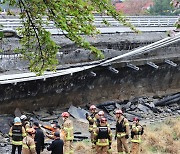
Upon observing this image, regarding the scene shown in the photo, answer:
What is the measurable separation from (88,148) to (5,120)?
4.98 meters

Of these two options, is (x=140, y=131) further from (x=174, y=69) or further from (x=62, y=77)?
(x=174, y=69)

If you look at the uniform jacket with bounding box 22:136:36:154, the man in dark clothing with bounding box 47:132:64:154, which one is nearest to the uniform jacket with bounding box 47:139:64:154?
the man in dark clothing with bounding box 47:132:64:154

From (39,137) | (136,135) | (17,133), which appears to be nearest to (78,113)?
(136,135)

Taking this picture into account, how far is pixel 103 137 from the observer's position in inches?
463

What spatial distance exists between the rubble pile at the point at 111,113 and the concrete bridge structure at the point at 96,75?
46cm

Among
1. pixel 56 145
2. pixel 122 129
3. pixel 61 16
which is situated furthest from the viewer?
pixel 122 129

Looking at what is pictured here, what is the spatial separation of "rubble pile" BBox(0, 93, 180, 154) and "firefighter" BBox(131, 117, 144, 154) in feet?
11.5

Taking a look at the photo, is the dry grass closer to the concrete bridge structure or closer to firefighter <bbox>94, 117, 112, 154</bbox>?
firefighter <bbox>94, 117, 112, 154</bbox>

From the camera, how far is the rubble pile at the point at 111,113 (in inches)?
655

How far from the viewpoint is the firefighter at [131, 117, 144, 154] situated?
1233 cm

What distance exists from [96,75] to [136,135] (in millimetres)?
9548

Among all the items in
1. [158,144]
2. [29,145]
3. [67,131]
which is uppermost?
[29,145]

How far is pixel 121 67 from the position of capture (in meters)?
22.9

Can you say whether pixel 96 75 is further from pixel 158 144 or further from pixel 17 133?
pixel 17 133
